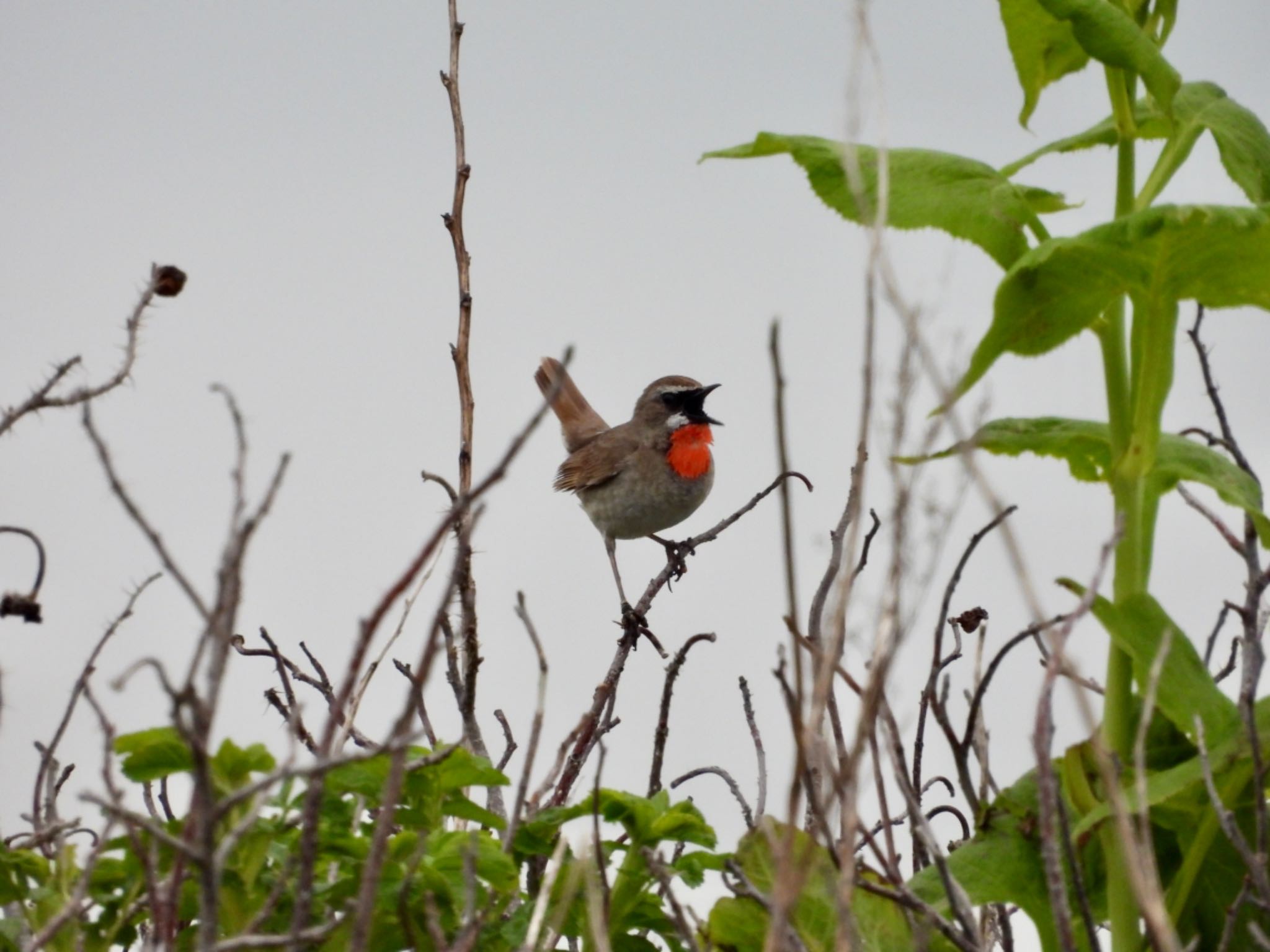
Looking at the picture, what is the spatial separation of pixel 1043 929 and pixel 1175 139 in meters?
1.51

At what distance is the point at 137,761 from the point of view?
6.97ft

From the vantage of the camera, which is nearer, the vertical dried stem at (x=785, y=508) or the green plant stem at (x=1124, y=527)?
the vertical dried stem at (x=785, y=508)

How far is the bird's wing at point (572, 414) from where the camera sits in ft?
33.5

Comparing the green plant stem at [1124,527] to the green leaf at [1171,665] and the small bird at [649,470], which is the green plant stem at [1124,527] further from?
the small bird at [649,470]

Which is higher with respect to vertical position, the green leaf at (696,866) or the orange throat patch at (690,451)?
the orange throat patch at (690,451)

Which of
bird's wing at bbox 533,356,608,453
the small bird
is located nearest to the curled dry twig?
the small bird

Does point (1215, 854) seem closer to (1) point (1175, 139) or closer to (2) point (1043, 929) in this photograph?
(2) point (1043, 929)

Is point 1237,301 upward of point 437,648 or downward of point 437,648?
upward

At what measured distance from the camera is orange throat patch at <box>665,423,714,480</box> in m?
8.65

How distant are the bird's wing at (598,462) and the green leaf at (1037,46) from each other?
5703 mm

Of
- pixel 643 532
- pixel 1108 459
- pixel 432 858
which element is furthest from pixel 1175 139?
pixel 643 532

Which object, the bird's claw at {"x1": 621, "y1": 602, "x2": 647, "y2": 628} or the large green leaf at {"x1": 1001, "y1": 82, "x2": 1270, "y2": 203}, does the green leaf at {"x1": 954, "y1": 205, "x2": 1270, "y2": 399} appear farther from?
the bird's claw at {"x1": 621, "y1": 602, "x2": 647, "y2": 628}

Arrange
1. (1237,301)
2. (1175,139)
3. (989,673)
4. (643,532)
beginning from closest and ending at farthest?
(989,673)
(1237,301)
(1175,139)
(643,532)

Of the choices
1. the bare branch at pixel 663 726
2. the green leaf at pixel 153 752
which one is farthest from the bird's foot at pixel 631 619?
the green leaf at pixel 153 752
